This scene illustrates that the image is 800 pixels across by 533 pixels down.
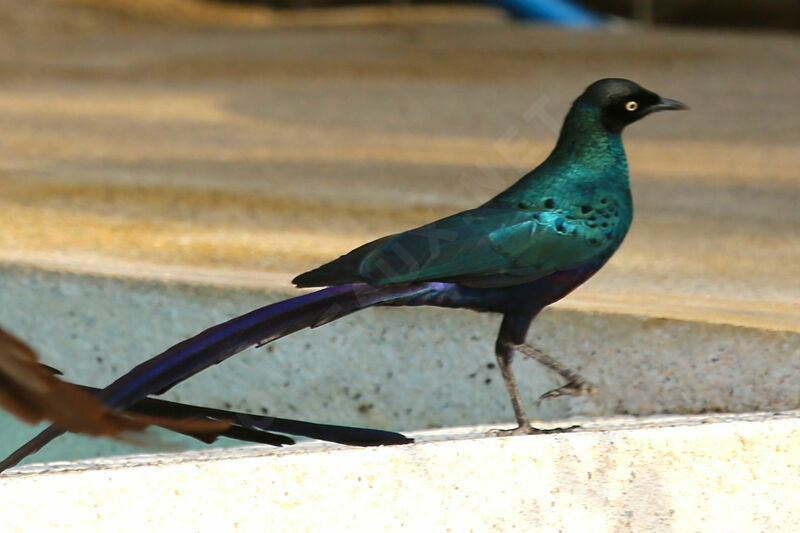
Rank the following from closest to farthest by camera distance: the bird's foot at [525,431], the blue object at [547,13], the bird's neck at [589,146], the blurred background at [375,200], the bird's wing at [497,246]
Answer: the bird's wing at [497,246]
the bird's neck at [589,146]
the bird's foot at [525,431]
the blurred background at [375,200]
the blue object at [547,13]

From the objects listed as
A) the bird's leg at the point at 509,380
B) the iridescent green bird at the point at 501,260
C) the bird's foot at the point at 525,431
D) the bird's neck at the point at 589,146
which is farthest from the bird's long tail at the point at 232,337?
the bird's foot at the point at 525,431

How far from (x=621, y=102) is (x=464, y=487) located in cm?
68

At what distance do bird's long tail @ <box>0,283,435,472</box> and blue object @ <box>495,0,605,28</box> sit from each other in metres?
10.7

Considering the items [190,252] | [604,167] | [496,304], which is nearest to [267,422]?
[496,304]

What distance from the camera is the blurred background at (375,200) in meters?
3.11

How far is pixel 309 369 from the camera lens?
3166 mm

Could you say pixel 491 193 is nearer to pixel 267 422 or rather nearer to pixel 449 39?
pixel 267 422

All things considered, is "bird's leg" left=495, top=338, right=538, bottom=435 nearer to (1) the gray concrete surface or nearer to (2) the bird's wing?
(2) the bird's wing

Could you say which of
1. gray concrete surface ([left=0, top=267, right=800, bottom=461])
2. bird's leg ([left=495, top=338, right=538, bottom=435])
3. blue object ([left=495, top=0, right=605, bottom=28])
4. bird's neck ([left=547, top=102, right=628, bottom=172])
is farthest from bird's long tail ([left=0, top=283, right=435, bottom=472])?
blue object ([left=495, top=0, right=605, bottom=28])

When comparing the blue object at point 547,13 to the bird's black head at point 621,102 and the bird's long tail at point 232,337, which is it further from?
the bird's long tail at point 232,337

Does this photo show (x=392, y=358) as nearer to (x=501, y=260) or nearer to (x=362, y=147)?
(x=501, y=260)

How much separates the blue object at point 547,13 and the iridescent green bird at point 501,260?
10442mm

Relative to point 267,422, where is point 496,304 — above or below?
above

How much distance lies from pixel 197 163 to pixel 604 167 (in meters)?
3.93
